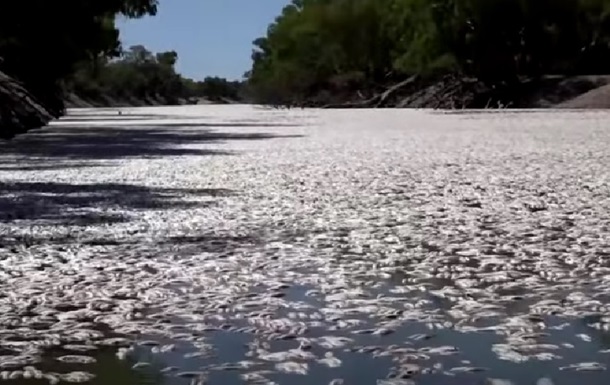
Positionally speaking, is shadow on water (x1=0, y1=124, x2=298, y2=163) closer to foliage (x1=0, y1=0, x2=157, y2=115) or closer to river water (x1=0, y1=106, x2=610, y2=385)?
river water (x1=0, y1=106, x2=610, y2=385)

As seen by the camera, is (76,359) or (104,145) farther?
(104,145)

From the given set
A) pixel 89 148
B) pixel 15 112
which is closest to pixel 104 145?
pixel 89 148

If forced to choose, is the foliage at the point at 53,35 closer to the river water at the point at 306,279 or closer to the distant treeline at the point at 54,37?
the distant treeline at the point at 54,37

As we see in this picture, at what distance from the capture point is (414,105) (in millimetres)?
79625

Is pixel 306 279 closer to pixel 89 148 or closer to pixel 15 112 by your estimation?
pixel 89 148

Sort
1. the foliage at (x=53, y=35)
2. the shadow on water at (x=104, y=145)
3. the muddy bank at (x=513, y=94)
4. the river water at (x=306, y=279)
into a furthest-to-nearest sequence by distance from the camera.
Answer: the muddy bank at (x=513, y=94)
the foliage at (x=53, y=35)
the shadow on water at (x=104, y=145)
the river water at (x=306, y=279)

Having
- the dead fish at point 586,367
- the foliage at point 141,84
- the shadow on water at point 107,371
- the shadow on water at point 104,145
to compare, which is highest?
the shadow on water at point 107,371

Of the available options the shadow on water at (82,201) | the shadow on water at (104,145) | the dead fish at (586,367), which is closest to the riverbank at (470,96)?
the shadow on water at (104,145)

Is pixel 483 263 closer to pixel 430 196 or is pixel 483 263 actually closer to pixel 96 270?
pixel 96 270

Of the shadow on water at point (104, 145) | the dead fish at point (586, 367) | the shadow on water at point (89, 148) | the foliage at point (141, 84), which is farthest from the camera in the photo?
the foliage at point (141, 84)

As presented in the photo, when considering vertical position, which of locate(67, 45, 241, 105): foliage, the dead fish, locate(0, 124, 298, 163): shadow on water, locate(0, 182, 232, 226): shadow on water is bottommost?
locate(67, 45, 241, 105): foliage

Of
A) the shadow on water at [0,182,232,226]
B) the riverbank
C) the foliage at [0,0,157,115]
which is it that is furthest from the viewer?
the riverbank

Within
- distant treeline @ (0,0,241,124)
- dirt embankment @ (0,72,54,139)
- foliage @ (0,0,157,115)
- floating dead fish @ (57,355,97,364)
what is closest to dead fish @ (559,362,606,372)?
floating dead fish @ (57,355,97,364)

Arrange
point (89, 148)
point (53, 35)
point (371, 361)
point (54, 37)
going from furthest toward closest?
point (54, 37), point (53, 35), point (89, 148), point (371, 361)
